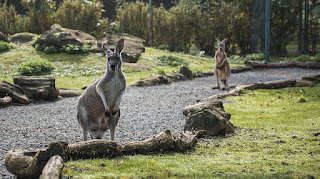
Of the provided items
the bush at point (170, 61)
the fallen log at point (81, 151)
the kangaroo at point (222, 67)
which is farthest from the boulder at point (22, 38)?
the fallen log at point (81, 151)

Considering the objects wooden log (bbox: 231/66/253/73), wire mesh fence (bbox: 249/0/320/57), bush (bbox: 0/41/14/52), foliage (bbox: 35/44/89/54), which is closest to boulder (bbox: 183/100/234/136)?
wooden log (bbox: 231/66/253/73)

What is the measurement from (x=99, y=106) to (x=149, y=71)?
10.1 meters

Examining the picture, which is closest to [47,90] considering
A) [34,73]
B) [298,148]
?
[34,73]

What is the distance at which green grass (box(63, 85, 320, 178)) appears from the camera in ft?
12.6

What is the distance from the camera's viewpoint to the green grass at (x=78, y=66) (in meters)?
13.3

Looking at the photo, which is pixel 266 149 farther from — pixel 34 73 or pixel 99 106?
pixel 34 73

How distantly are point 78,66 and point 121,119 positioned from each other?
25.2ft

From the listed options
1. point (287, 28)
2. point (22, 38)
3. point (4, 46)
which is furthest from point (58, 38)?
point (287, 28)

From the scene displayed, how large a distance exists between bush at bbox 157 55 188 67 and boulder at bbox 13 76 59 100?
680 centimetres

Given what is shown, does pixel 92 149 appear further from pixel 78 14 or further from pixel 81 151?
pixel 78 14

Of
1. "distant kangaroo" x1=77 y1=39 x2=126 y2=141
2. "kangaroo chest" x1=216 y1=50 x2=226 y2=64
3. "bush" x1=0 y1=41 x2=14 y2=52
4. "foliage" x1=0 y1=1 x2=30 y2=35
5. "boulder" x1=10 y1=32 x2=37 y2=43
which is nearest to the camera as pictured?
"distant kangaroo" x1=77 y1=39 x2=126 y2=141

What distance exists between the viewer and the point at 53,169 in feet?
10.6

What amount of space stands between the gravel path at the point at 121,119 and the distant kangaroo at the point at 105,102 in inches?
33.9

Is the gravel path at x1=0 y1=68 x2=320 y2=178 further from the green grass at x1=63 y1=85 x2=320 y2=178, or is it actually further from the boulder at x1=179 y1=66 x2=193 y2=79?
the boulder at x1=179 y1=66 x2=193 y2=79
